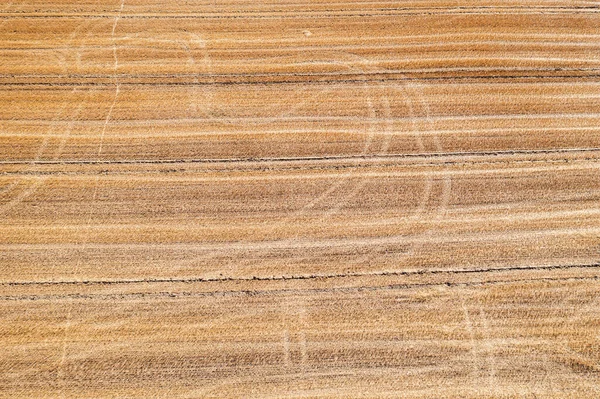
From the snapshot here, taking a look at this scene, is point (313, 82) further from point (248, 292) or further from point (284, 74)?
point (248, 292)

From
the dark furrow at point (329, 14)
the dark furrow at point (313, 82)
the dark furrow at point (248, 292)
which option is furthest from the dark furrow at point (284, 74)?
the dark furrow at point (248, 292)

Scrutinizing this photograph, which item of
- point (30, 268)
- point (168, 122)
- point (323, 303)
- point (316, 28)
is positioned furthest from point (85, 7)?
point (323, 303)

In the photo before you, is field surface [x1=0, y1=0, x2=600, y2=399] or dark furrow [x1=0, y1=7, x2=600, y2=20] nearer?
field surface [x1=0, y1=0, x2=600, y2=399]

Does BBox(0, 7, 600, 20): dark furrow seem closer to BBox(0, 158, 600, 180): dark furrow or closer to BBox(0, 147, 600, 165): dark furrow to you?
BBox(0, 147, 600, 165): dark furrow

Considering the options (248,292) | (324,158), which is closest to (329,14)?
(324,158)

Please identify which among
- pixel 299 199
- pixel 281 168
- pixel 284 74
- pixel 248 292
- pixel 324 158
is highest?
pixel 284 74

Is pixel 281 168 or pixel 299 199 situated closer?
pixel 299 199

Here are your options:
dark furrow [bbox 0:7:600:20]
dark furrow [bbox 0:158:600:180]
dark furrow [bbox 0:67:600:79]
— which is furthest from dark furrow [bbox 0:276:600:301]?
dark furrow [bbox 0:7:600:20]

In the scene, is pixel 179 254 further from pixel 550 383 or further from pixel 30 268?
pixel 550 383

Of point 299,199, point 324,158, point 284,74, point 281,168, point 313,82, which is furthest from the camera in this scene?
point 284,74
